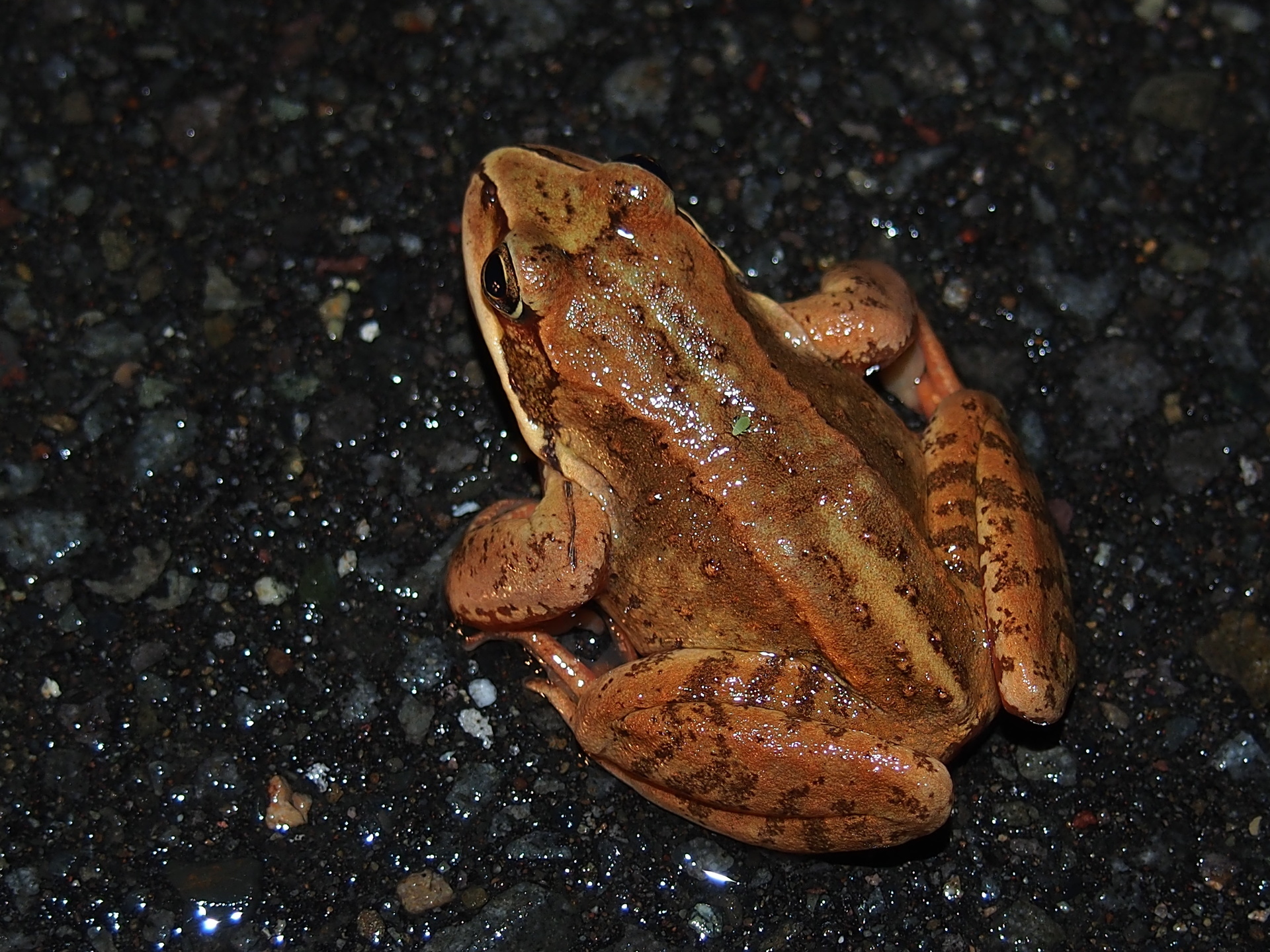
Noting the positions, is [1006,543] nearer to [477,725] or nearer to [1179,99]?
[477,725]

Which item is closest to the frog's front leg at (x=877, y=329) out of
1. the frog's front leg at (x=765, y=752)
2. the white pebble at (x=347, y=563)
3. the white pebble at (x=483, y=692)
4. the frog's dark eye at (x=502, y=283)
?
the frog's dark eye at (x=502, y=283)

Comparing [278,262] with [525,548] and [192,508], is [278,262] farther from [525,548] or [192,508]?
[525,548]

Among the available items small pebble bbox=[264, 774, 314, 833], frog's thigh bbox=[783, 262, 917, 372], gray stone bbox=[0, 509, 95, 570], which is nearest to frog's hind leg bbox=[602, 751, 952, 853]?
small pebble bbox=[264, 774, 314, 833]

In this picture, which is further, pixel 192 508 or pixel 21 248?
pixel 21 248

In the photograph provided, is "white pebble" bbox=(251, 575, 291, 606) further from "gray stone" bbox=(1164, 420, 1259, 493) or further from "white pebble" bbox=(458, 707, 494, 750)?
"gray stone" bbox=(1164, 420, 1259, 493)

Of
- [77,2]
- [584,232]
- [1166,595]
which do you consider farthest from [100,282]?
[1166,595]

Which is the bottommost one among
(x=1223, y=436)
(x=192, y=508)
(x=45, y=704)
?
(x=45, y=704)
